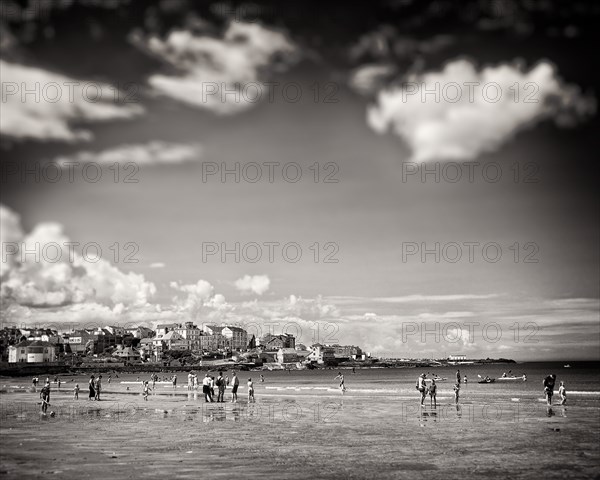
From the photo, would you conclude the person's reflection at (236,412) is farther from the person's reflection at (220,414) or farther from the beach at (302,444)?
the person's reflection at (220,414)

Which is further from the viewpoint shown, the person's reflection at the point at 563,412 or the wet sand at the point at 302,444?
the person's reflection at the point at 563,412

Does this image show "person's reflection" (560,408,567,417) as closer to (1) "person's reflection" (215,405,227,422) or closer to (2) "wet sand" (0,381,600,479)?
(2) "wet sand" (0,381,600,479)

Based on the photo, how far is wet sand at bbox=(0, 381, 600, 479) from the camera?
1617 cm

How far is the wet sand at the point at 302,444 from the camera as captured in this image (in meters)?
16.2

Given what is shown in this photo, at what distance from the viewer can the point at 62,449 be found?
1952 cm

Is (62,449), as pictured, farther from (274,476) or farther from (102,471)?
(274,476)

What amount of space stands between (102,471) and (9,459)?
12.8 ft

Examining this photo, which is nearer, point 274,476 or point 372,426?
point 274,476

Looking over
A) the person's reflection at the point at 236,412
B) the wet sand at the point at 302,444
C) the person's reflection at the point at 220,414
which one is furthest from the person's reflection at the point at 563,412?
the person's reflection at the point at 220,414

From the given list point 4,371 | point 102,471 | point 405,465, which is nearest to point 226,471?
point 102,471

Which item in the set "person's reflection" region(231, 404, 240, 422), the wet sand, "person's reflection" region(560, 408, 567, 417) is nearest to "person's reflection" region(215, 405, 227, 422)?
the wet sand

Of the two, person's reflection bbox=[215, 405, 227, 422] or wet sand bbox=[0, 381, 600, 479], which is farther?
person's reflection bbox=[215, 405, 227, 422]

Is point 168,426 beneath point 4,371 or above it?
above

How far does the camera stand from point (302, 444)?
2116 centimetres
